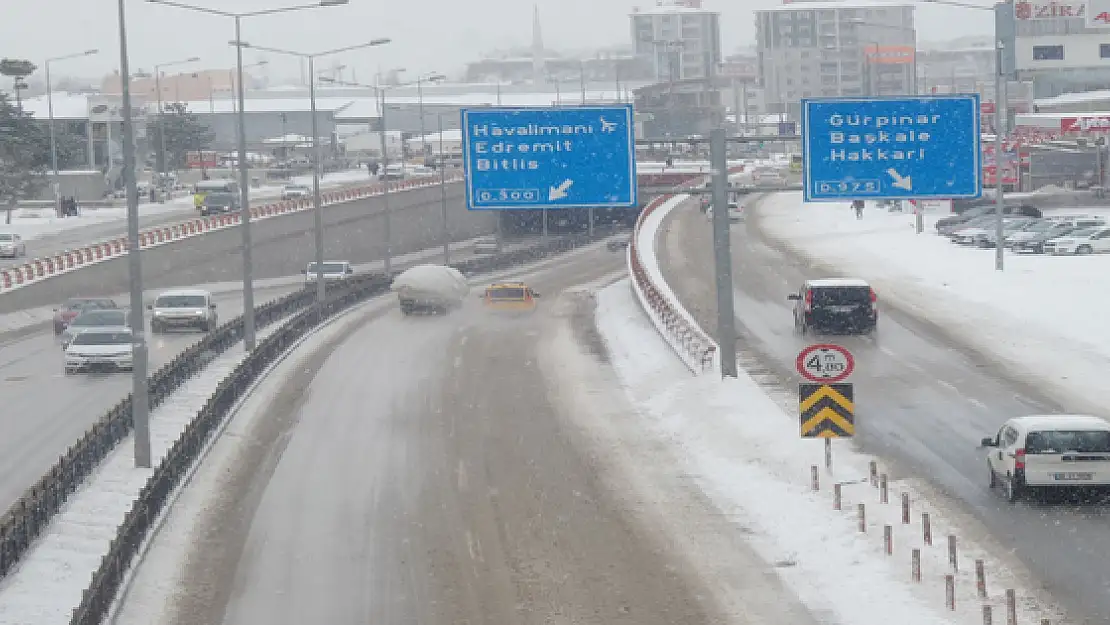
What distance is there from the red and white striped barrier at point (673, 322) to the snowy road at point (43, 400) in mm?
13538

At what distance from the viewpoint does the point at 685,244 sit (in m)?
79.0

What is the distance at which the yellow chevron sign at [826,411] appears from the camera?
84.0 ft

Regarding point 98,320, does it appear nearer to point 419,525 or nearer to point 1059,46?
point 419,525

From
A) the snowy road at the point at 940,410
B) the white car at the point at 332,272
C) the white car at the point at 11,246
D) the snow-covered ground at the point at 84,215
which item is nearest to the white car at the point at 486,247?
the snow-covered ground at the point at 84,215

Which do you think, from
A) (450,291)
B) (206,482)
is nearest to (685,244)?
(450,291)

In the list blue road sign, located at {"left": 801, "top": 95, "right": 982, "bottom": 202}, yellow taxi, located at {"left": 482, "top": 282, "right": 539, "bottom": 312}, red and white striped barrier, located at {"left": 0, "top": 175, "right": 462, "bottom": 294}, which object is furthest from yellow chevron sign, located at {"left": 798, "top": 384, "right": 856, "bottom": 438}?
red and white striped barrier, located at {"left": 0, "top": 175, "right": 462, "bottom": 294}

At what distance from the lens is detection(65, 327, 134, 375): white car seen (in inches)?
1681

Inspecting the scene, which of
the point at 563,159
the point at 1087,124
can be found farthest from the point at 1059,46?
the point at 563,159

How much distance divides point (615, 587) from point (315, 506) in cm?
716

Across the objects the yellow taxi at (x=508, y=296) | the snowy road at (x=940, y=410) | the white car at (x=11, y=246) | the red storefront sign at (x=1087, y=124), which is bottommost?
the snowy road at (x=940, y=410)

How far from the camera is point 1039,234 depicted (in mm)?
69625

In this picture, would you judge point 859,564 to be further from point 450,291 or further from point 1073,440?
point 450,291

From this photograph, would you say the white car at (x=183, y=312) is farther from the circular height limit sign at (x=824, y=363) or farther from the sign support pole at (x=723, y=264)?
the circular height limit sign at (x=824, y=363)

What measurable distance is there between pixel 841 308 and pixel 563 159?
49.7 ft
